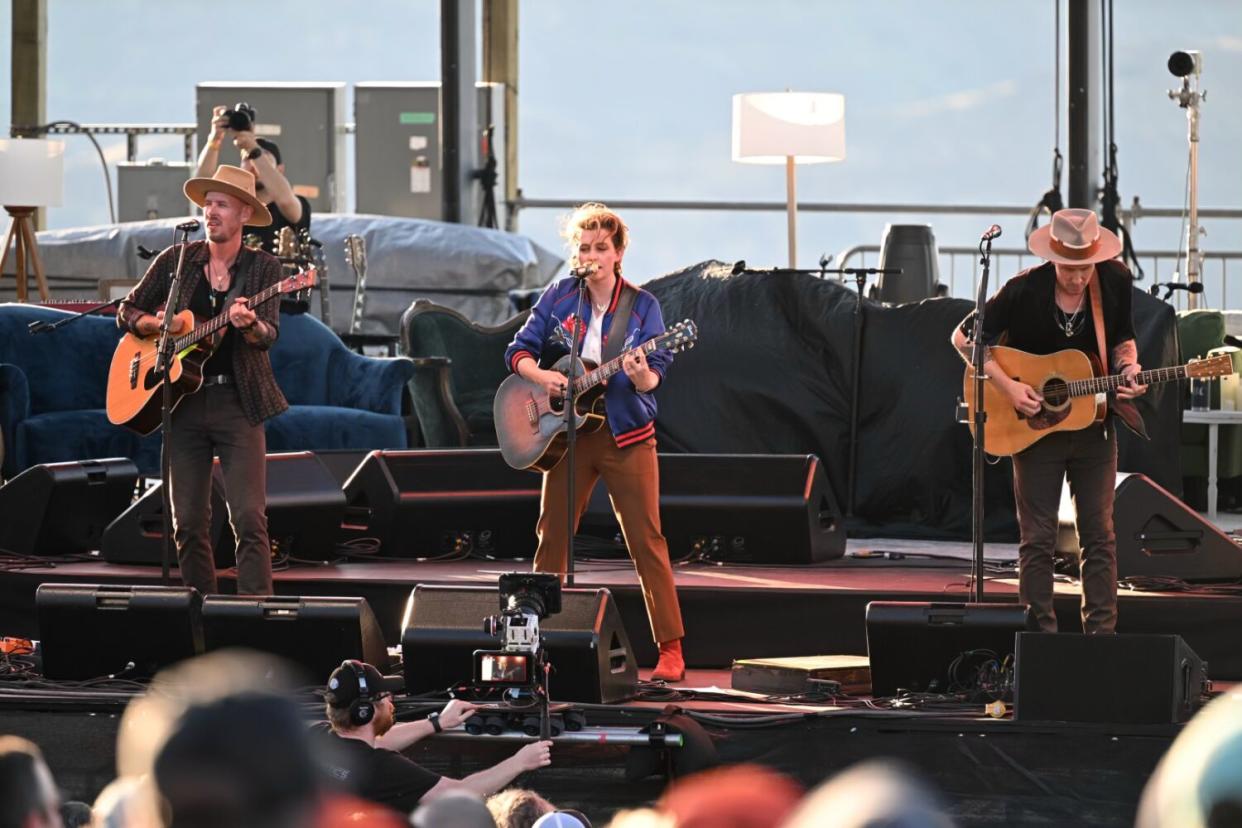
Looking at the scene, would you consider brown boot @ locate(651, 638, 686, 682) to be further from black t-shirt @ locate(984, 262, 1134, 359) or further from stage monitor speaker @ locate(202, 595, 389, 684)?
black t-shirt @ locate(984, 262, 1134, 359)

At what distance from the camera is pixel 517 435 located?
6082 mm

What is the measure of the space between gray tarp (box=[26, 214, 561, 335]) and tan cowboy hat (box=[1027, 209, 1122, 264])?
6.70m

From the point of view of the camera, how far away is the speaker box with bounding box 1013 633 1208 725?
506 cm

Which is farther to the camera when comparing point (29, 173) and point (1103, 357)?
point (29, 173)

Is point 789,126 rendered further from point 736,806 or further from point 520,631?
point 736,806

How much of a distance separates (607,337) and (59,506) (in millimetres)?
2991

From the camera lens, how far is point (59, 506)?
7.62 m

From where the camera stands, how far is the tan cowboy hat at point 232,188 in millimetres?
6148

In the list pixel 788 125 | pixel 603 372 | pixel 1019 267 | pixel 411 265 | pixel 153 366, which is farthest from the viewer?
pixel 1019 267

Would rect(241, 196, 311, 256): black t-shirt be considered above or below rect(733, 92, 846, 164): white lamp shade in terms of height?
below

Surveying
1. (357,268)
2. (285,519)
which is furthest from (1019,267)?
(285,519)

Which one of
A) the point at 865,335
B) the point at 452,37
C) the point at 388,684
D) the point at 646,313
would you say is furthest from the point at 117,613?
the point at 452,37

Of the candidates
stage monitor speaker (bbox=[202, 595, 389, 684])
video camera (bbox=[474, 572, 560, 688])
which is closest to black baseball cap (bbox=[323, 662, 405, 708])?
video camera (bbox=[474, 572, 560, 688])

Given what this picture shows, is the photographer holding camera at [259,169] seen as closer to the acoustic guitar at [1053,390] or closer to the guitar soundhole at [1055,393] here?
the acoustic guitar at [1053,390]
